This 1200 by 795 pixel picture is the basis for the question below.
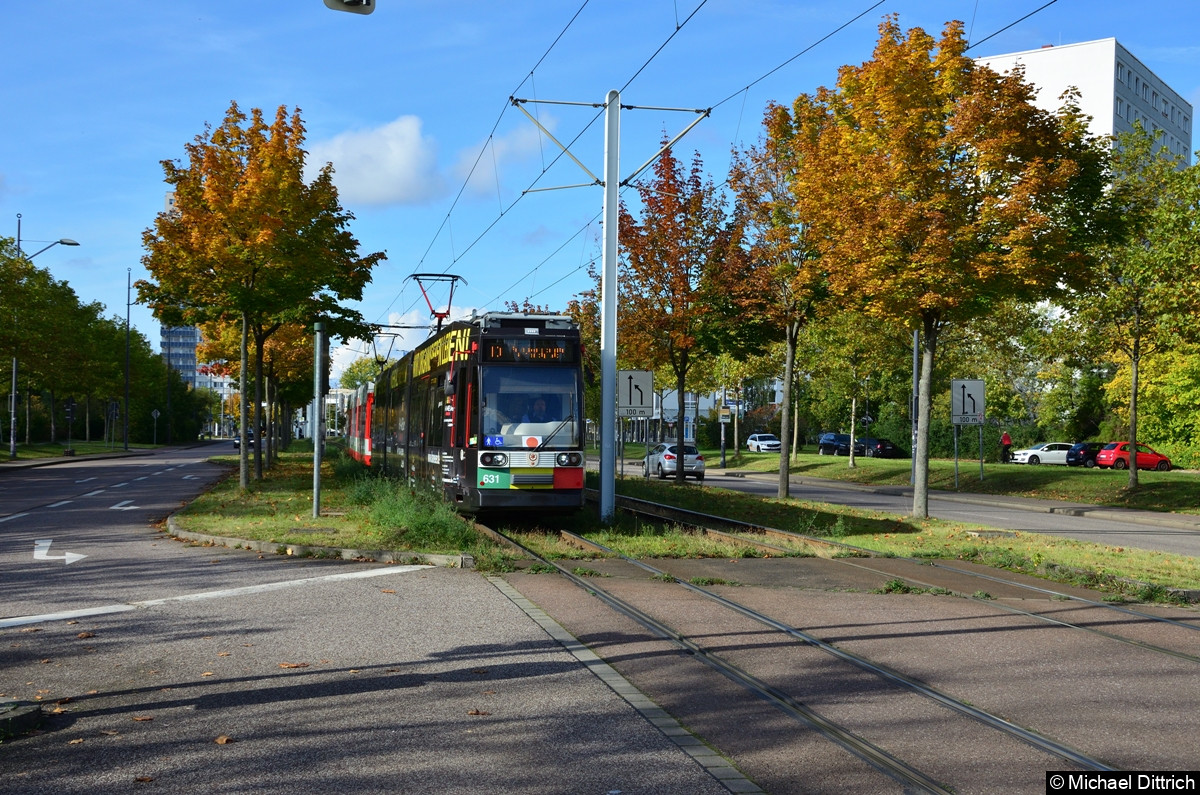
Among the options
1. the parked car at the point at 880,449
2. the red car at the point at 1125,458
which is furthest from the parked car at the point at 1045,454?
the parked car at the point at 880,449

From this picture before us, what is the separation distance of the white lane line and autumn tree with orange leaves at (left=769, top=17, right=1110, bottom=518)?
1068 cm

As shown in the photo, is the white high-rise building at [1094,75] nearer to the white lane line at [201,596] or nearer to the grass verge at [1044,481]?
the grass verge at [1044,481]

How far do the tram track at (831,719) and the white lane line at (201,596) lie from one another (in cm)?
263

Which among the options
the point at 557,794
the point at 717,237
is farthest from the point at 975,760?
the point at 717,237

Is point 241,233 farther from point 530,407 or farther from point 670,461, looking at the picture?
point 670,461

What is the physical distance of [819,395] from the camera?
7438cm

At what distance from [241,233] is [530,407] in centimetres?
1072

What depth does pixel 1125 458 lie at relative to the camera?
4909cm

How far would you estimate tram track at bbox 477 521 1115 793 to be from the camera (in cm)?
526

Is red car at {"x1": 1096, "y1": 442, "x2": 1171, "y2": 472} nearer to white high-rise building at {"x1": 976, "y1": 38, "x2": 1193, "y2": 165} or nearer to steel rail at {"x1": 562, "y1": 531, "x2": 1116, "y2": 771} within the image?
white high-rise building at {"x1": 976, "y1": 38, "x2": 1193, "y2": 165}

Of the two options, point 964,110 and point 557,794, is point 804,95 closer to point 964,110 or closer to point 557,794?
point 964,110

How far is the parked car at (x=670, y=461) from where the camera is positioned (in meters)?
Answer: 39.3

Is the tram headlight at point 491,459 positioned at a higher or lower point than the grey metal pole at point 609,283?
lower

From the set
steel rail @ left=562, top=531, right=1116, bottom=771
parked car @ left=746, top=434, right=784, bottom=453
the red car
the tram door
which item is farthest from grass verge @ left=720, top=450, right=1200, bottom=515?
steel rail @ left=562, top=531, right=1116, bottom=771
